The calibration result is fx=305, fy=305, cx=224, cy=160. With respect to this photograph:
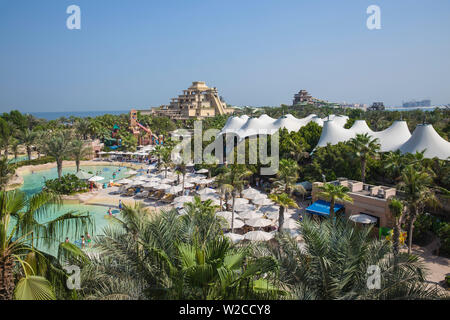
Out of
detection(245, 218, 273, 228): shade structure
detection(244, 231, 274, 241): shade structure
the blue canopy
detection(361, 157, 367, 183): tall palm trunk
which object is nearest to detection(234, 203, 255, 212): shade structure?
detection(245, 218, 273, 228): shade structure

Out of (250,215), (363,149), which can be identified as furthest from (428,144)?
(250,215)

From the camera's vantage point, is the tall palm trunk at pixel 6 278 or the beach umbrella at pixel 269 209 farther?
the beach umbrella at pixel 269 209

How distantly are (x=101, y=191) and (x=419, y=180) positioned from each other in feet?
78.7

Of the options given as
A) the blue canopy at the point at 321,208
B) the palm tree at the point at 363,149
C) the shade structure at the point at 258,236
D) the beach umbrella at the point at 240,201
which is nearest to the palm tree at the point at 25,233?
the shade structure at the point at 258,236

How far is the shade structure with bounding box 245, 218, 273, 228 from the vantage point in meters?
16.6

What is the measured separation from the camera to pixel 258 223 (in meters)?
16.8

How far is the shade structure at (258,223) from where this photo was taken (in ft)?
54.6

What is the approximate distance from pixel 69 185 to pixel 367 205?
2300 centimetres

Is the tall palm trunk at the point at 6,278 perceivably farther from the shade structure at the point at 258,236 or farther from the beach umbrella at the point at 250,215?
the beach umbrella at the point at 250,215

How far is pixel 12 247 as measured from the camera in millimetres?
4645

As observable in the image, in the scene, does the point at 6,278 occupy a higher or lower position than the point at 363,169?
higher

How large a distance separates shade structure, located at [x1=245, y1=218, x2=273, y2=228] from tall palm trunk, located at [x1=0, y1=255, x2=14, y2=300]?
42.7 feet

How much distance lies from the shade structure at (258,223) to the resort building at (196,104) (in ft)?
213

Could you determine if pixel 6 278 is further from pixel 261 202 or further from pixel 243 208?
pixel 261 202
